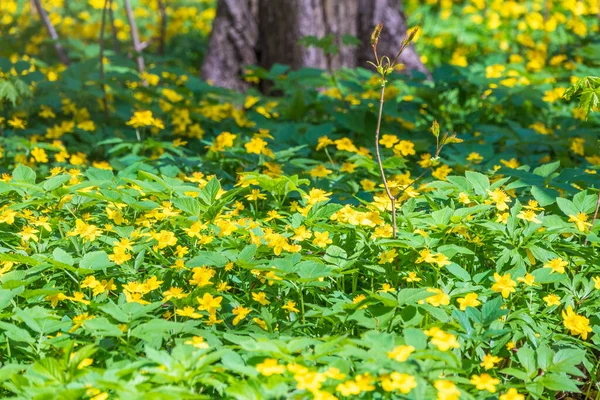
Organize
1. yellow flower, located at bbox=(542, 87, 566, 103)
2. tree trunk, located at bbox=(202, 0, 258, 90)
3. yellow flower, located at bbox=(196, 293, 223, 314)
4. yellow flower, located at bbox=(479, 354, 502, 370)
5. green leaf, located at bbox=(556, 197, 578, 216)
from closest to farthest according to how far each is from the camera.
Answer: yellow flower, located at bbox=(479, 354, 502, 370) → yellow flower, located at bbox=(196, 293, 223, 314) → green leaf, located at bbox=(556, 197, 578, 216) → yellow flower, located at bbox=(542, 87, 566, 103) → tree trunk, located at bbox=(202, 0, 258, 90)

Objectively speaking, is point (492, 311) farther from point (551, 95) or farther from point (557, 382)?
point (551, 95)

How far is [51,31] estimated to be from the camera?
4.74 metres

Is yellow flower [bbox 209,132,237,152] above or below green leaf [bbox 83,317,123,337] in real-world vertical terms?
above

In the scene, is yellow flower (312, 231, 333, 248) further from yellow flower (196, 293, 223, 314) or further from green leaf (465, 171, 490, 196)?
green leaf (465, 171, 490, 196)

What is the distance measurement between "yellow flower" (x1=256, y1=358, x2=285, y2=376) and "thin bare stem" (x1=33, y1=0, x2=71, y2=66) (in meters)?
3.50

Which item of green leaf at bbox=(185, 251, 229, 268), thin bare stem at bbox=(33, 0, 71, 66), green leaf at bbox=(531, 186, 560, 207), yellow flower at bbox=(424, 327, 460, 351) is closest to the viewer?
yellow flower at bbox=(424, 327, 460, 351)

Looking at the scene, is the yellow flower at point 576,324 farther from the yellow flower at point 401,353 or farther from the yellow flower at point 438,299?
the yellow flower at point 401,353

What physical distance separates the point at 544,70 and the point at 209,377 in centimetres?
414

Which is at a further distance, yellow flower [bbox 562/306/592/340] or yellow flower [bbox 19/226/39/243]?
yellow flower [bbox 19/226/39/243]

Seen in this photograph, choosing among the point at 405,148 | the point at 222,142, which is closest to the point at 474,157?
the point at 405,148

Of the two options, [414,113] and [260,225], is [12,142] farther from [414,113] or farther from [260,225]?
[414,113]

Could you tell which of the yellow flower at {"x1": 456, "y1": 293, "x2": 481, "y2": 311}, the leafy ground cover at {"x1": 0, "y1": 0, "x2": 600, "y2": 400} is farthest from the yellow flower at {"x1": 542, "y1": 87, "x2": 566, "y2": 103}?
the yellow flower at {"x1": 456, "y1": 293, "x2": 481, "y2": 311}

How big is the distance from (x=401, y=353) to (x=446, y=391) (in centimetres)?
11

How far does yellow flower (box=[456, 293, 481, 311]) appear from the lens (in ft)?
5.68
